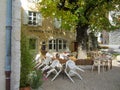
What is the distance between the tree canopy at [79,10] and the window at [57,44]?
373 inches

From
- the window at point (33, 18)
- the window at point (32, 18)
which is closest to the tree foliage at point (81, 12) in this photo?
the window at point (33, 18)

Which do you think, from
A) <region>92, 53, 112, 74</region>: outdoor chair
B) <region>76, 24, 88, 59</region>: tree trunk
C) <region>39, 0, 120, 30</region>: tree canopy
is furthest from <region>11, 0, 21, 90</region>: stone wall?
<region>76, 24, 88, 59</region>: tree trunk

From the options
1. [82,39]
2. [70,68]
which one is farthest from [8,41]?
[82,39]

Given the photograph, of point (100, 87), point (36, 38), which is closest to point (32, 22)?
point (36, 38)

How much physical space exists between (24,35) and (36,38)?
20.0m

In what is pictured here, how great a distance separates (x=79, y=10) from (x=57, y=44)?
1183cm

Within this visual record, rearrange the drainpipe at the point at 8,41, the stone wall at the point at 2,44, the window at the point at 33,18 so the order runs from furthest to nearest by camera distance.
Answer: the window at the point at 33,18
the stone wall at the point at 2,44
the drainpipe at the point at 8,41

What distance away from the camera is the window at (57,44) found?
97.5 feet

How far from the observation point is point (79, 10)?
18.8m

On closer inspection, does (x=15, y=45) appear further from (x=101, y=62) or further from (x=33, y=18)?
(x=33, y=18)

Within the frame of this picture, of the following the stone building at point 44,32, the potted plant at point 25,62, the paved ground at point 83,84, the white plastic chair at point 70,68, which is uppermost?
the stone building at point 44,32

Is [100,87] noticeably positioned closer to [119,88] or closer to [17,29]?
[119,88]

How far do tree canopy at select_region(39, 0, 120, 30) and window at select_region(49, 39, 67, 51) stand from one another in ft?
31.1

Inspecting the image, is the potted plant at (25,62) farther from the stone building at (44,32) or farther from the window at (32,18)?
the window at (32,18)
